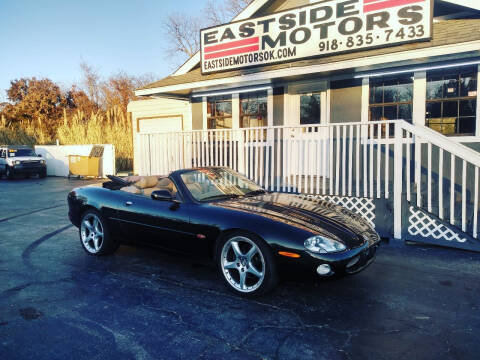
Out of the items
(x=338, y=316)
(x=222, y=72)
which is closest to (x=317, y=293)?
(x=338, y=316)

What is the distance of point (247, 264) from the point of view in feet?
12.9

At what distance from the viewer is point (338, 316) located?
3.49 metres

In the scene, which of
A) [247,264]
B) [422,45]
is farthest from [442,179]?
[247,264]

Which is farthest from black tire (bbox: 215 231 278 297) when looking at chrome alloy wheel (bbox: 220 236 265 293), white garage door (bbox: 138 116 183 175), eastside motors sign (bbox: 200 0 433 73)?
eastside motors sign (bbox: 200 0 433 73)

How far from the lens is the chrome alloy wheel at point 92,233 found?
5.49 metres

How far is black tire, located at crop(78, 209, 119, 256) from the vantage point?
5371 mm

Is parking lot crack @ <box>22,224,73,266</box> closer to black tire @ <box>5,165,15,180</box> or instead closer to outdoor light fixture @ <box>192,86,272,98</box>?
outdoor light fixture @ <box>192,86,272,98</box>

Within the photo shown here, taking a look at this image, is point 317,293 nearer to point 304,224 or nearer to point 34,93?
point 304,224

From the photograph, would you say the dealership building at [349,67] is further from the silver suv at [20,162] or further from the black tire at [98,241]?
the silver suv at [20,162]

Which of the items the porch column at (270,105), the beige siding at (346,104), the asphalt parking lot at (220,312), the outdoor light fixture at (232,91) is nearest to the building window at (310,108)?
the beige siding at (346,104)

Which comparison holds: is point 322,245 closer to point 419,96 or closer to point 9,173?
point 419,96

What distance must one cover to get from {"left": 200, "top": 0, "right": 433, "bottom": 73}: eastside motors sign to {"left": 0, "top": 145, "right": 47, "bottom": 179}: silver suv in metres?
13.4

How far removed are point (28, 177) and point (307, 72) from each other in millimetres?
18029

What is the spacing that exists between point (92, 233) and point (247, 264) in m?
2.78
